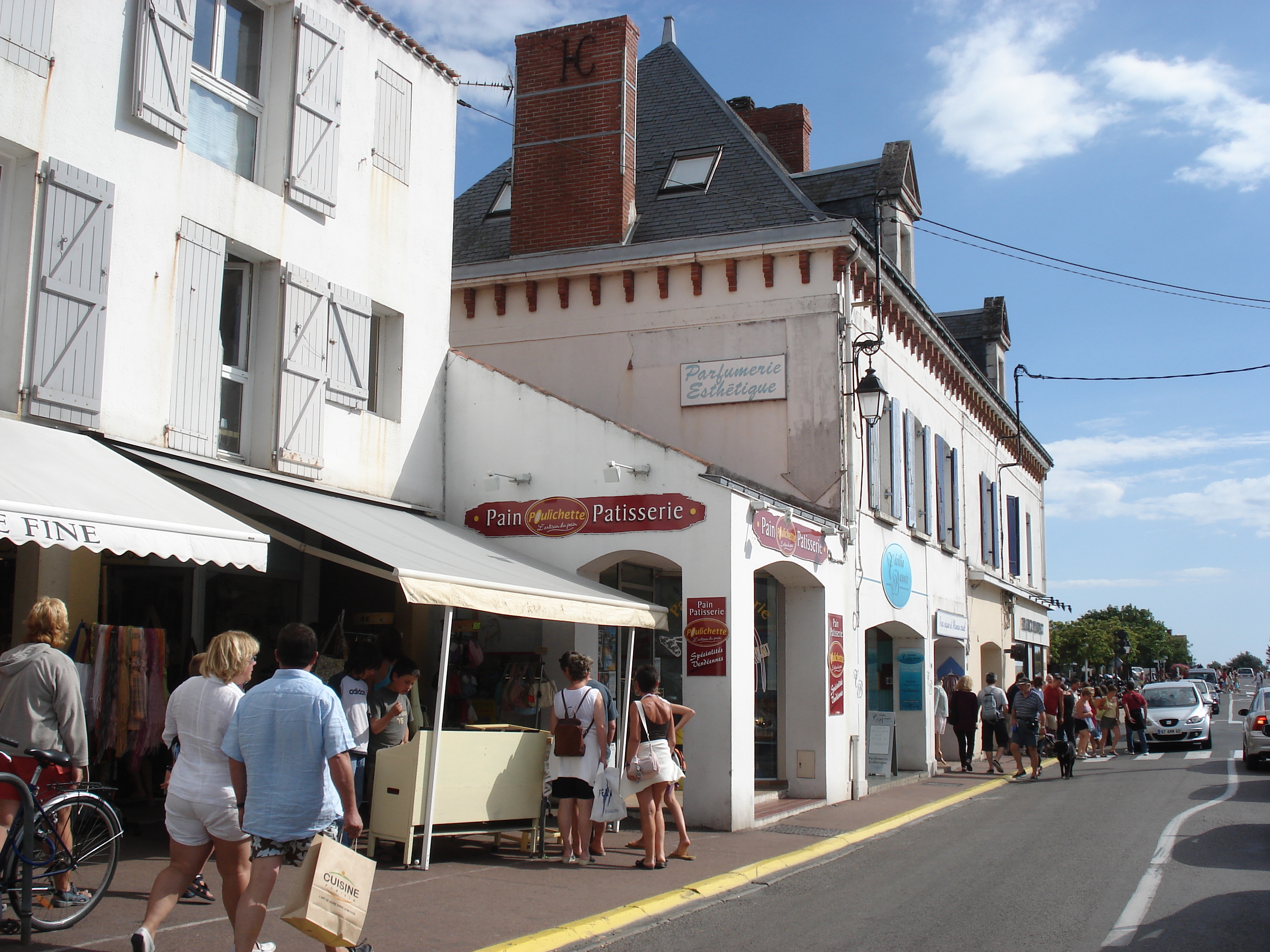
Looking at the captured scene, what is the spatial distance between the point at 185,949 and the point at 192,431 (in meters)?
4.59

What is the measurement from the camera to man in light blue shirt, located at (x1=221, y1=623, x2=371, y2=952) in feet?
16.0

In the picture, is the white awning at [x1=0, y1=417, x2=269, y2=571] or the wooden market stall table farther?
the wooden market stall table

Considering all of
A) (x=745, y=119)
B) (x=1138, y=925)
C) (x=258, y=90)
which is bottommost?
(x=1138, y=925)

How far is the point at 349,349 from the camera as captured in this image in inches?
432

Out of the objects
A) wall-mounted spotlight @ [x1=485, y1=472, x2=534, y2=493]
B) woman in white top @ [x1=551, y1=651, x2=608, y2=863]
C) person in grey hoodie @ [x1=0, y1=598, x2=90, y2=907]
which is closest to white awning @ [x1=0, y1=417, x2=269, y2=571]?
person in grey hoodie @ [x1=0, y1=598, x2=90, y2=907]

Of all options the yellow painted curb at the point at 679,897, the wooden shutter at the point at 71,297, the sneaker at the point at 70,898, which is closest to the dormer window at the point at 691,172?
the yellow painted curb at the point at 679,897

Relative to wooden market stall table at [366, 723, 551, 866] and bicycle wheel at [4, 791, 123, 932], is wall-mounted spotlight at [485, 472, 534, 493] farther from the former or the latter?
bicycle wheel at [4, 791, 123, 932]

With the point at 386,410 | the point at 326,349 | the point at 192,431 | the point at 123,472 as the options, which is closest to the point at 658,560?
the point at 386,410

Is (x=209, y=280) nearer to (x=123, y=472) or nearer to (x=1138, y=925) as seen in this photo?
(x=123, y=472)

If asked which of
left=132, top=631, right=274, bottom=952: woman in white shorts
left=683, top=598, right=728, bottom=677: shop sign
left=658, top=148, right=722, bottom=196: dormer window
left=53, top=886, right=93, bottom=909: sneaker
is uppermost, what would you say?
left=658, top=148, right=722, bottom=196: dormer window

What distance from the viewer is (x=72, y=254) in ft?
26.9

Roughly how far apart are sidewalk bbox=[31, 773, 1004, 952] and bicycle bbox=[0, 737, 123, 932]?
0.50 feet

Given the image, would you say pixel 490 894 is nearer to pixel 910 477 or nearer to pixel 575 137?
pixel 575 137

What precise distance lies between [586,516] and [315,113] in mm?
4666
